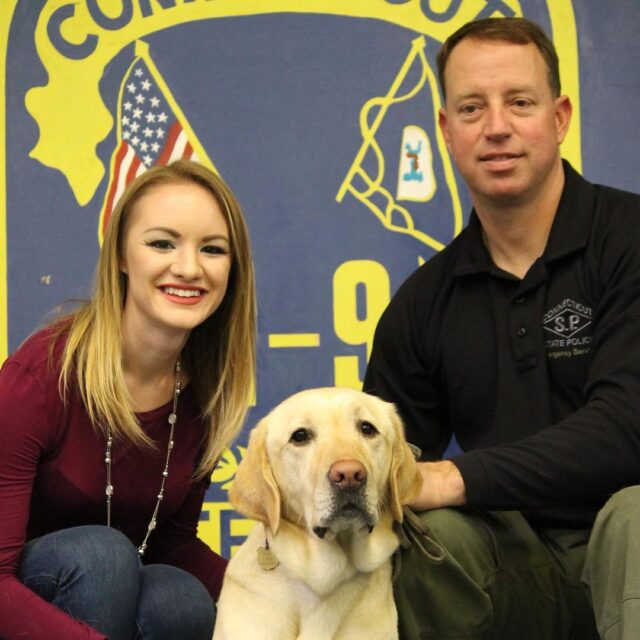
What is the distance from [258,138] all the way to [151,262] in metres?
1.10

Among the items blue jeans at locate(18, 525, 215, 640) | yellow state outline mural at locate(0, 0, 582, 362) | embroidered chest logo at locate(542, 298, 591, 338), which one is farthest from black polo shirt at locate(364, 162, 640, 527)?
yellow state outline mural at locate(0, 0, 582, 362)

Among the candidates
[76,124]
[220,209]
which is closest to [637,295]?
[220,209]

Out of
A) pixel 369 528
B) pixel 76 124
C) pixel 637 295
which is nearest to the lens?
pixel 369 528

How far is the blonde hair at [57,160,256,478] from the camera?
225 centimetres

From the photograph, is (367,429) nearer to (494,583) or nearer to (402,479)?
(402,479)

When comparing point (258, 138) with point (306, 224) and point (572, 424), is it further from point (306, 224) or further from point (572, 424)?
point (572, 424)

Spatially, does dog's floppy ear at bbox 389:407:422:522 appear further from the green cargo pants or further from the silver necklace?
the silver necklace

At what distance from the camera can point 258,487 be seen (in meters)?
2.04

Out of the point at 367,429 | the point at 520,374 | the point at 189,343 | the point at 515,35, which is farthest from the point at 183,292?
the point at 515,35

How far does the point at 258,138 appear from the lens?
324cm

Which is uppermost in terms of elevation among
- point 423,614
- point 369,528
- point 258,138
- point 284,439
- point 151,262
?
point 258,138

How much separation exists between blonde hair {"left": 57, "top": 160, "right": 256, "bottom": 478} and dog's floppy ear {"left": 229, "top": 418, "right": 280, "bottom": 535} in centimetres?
34

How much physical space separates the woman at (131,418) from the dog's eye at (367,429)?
0.46 meters

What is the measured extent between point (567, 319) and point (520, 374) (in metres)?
0.17
